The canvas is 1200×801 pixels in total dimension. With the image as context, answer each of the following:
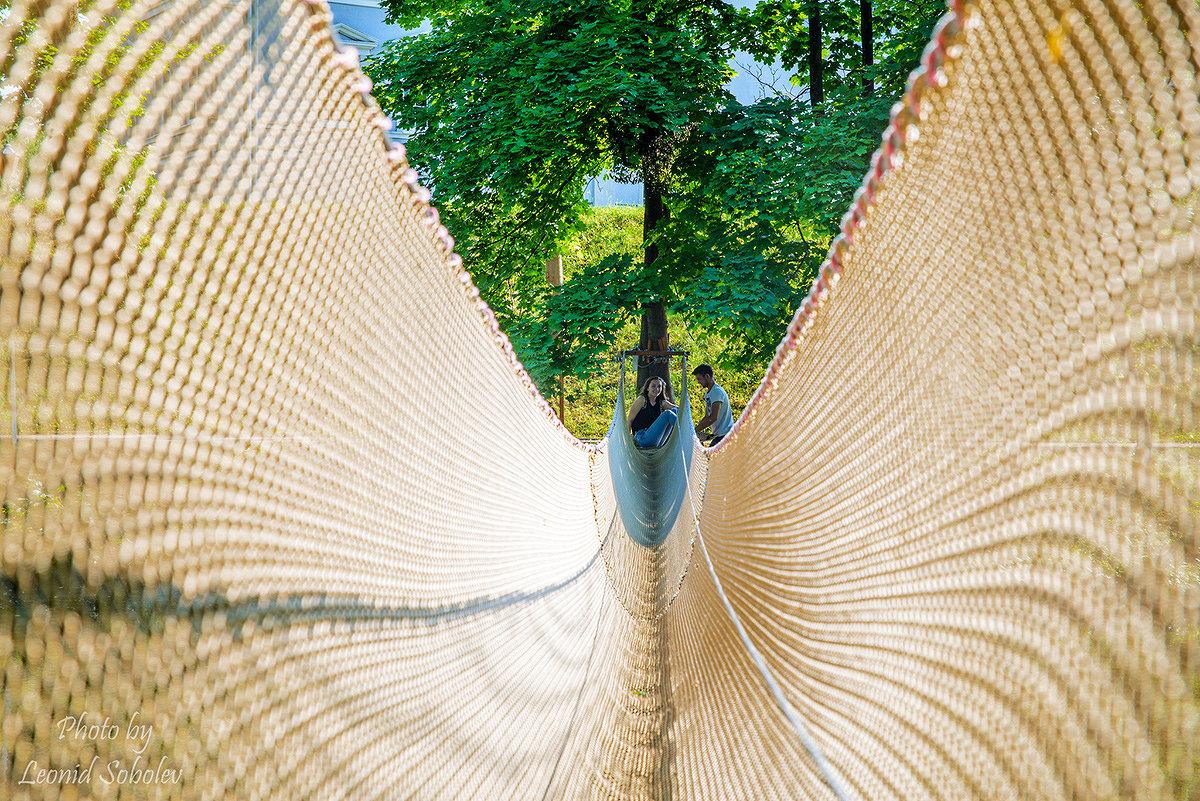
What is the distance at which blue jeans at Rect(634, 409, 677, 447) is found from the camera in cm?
626

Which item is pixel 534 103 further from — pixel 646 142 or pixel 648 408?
pixel 648 408

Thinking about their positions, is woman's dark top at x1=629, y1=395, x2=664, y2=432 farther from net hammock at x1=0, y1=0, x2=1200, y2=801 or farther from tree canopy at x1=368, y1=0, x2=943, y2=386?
net hammock at x1=0, y1=0, x2=1200, y2=801

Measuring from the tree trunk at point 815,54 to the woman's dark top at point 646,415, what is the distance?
3241 millimetres

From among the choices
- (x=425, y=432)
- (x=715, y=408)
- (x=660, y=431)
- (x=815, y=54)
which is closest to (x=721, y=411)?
(x=715, y=408)

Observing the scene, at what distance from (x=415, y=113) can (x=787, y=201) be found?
3.73m

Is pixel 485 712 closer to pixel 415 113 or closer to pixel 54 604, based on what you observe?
pixel 54 604

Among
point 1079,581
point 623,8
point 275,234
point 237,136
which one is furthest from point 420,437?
point 623,8

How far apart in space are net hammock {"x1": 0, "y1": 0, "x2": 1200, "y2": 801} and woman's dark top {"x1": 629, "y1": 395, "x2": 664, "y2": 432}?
549cm

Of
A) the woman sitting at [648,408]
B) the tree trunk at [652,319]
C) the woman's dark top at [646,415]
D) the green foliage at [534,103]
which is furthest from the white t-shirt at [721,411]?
the green foliage at [534,103]

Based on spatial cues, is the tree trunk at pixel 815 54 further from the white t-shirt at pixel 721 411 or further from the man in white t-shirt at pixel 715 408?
the white t-shirt at pixel 721 411

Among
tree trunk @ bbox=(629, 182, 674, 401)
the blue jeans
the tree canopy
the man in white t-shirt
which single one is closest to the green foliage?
the tree canopy

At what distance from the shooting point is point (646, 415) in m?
7.13

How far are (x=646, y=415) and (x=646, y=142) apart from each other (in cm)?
271

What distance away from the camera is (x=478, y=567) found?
65.4 inches
